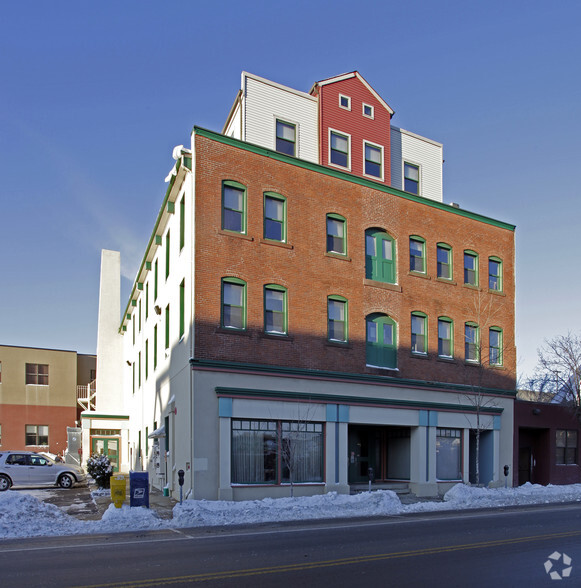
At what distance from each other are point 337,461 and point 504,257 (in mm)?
14134

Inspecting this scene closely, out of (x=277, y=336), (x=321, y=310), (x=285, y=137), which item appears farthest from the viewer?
(x=285, y=137)

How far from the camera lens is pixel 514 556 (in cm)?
1130

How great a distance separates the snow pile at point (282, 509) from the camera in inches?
678

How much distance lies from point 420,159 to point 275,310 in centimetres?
1146

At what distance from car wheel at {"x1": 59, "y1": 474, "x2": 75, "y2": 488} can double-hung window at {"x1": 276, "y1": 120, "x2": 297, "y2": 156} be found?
704 inches

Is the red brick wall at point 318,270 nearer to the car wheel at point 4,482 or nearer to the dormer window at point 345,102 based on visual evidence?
the dormer window at point 345,102

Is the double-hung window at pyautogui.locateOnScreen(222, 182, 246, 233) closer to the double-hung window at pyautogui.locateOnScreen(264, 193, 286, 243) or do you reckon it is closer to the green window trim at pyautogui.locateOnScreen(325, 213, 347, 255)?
the double-hung window at pyautogui.locateOnScreen(264, 193, 286, 243)

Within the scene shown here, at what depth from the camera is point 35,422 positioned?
48.0 m

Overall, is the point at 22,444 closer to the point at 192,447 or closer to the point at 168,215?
the point at 168,215

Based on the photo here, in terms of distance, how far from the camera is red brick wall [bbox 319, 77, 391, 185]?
26859 mm

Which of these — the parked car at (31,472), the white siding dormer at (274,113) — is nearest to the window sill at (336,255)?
the white siding dormer at (274,113)

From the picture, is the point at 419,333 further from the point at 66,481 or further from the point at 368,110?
the point at 66,481

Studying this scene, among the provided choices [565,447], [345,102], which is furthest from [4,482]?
[565,447]

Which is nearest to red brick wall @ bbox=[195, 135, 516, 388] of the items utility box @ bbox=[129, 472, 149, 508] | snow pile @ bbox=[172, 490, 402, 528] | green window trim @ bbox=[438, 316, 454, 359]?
green window trim @ bbox=[438, 316, 454, 359]
